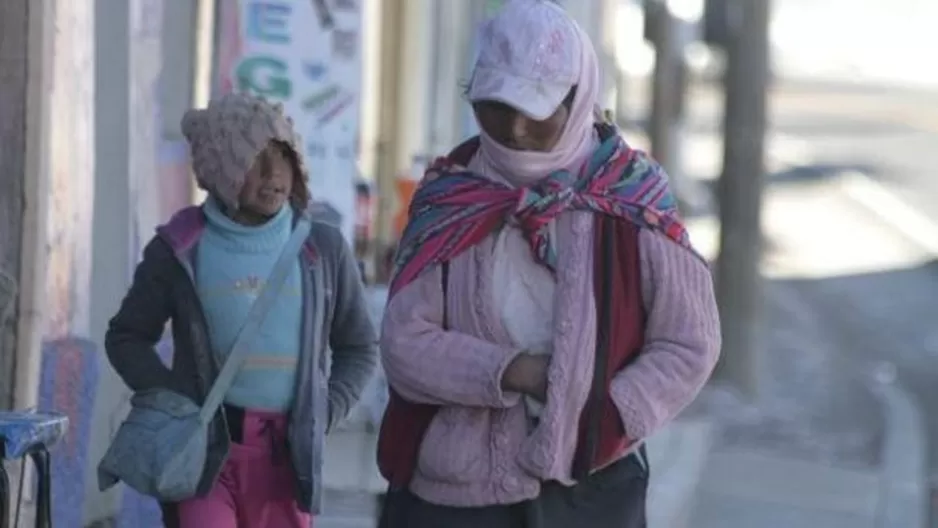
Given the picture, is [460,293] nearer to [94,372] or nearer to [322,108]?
[94,372]

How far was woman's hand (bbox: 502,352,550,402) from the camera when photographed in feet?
13.5

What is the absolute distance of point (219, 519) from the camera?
16.8 feet

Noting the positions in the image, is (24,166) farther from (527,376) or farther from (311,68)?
(311,68)

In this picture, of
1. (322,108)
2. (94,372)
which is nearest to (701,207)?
(322,108)

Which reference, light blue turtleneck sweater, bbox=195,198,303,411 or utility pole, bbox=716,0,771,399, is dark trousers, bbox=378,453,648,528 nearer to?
light blue turtleneck sweater, bbox=195,198,303,411

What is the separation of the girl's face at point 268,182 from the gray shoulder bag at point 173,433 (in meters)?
0.11

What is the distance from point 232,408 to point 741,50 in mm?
Result: 9242

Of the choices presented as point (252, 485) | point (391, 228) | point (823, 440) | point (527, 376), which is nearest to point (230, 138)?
point (252, 485)

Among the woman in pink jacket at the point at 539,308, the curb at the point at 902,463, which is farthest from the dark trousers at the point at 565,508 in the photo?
the curb at the point at 902,463

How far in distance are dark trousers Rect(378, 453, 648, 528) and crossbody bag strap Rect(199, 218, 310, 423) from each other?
749 mm

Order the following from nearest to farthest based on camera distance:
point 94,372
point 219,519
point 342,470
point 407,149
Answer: point 219,519 < point 94,372 < point 342,470 < point 407,149

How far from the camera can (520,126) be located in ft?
13.6

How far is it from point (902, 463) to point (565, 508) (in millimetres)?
7832

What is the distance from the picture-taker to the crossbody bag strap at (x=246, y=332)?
16.5 feet
